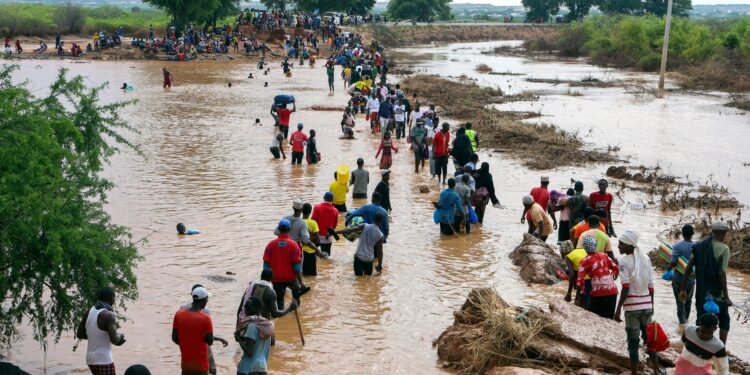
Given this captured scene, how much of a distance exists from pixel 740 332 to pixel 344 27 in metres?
77.2

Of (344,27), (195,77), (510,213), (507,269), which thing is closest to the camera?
(507,269)

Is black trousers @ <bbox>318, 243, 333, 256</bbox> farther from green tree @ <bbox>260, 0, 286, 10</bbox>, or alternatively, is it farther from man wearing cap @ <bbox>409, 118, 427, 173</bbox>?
green tree @ <bbox>260, 0, 286, 10</bbox>

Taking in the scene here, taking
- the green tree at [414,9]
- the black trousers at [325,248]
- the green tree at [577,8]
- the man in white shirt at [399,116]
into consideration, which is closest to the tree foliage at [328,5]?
the green tree at [414,9]

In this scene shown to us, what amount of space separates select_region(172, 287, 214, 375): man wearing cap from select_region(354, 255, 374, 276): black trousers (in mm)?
4636

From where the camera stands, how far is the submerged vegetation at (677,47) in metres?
49.9

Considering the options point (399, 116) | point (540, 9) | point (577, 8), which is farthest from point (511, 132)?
point (540, 9)

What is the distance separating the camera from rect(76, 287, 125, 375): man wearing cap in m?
7.39

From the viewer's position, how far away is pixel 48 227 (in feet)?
26.9

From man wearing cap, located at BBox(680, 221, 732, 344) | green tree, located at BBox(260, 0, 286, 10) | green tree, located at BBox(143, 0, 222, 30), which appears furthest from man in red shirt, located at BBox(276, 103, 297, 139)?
green tree, located at BBox(260, 0, 286, 10)

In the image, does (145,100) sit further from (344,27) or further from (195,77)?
(344,27)

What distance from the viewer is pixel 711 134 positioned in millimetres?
29844

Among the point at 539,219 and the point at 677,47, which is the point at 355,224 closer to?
the point at 539,219

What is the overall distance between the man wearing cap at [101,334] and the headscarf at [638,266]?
505 centimetres

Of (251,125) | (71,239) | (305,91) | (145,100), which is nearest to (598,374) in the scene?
(71,239)
